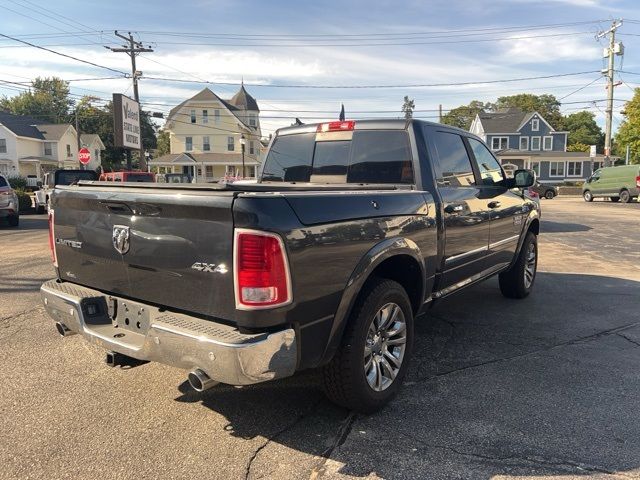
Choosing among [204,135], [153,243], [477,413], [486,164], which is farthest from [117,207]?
[204,135]

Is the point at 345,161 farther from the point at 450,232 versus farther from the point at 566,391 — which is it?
the point at 566,391

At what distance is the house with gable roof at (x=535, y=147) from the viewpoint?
54.2 meters

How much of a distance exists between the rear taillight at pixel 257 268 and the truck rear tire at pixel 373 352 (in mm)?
783

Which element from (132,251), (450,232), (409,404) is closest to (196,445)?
(132,251)

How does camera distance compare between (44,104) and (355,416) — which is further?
(44,104)

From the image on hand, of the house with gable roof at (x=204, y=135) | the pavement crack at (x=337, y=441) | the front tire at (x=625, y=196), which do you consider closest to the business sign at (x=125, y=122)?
the pavement crack at (x=337, y=441)

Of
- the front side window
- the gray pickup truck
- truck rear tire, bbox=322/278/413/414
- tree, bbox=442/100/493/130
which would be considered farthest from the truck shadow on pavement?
tree, bbox=442/100/493/130

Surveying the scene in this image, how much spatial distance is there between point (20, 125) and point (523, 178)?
195ft

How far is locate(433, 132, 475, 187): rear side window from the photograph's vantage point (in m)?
4.46

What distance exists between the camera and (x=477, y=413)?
342 cm

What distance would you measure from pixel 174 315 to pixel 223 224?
2.17 feet

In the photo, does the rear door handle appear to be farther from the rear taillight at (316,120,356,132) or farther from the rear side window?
the rear taillight at (316,120,356,132)

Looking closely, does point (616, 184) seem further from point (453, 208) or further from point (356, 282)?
point (356, 282)

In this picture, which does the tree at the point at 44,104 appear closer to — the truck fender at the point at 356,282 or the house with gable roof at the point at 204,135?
the house with gable roof at the point at 204,135
